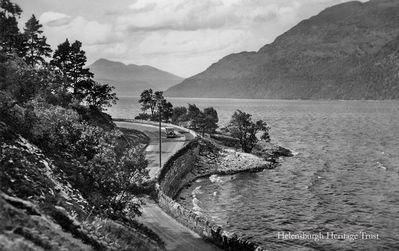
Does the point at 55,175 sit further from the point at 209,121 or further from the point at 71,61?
the point at 209,121

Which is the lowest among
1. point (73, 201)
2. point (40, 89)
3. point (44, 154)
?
point (73, 201)

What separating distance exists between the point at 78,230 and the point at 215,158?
7113 cm

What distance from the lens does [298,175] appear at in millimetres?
77438

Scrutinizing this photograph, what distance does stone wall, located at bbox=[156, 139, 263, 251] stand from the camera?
111 ft

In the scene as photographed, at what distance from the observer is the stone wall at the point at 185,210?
111 ft

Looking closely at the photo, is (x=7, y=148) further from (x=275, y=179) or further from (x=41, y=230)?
(x=275, y=179)

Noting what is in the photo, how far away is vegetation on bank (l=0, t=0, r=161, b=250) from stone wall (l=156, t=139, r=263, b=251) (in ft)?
19.9

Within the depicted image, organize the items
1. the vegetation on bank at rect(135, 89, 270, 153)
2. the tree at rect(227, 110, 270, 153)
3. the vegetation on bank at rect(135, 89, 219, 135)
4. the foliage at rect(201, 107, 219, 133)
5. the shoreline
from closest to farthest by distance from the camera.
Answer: the shoreline < the tree at rect(227, 110, 270, 153) < the vegetation on bank at rect(135, 89, 270, 153) < the foliage at rect(201, 107, 219, 133) < the vegetation on bank at rect(135, 89, 219, 135)

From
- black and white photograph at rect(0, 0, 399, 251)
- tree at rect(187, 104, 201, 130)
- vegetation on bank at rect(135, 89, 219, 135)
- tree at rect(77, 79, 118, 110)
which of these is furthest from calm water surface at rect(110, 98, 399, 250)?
tree at rect(187, 104, 201, 130)

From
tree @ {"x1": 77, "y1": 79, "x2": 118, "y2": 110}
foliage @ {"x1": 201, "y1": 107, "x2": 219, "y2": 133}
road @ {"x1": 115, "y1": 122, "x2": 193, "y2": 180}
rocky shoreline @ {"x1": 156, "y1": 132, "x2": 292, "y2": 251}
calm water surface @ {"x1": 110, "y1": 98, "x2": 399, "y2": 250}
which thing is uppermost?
tree @ {"x1": 77, "y1": 79, "x2": 118, "y2": 110}

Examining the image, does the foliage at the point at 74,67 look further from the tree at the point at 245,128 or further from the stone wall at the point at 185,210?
the tree at the point at 245,128

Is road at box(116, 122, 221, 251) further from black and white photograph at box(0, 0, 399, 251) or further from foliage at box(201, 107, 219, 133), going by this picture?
foliage at box(201, 107, 219, 133)

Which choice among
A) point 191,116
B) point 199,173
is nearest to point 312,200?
point 199,173

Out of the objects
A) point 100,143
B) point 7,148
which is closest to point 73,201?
point 7,148
